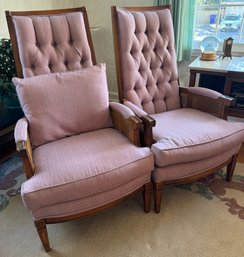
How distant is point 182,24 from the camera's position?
87.0 inches

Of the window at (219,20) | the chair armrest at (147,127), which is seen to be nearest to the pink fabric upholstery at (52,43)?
the chair armrest at (147,127)

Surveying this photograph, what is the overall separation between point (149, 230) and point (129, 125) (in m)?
0.63

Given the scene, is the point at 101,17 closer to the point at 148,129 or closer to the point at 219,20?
the point at 219,20

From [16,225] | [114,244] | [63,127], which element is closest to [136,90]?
[63,127]

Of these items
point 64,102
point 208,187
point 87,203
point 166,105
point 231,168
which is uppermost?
point 64,102

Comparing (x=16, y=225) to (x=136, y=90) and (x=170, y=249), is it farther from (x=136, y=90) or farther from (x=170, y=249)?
(x=136, y=90)

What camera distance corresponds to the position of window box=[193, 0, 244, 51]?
224cm

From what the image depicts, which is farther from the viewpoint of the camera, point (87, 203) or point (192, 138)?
point (192, 138)

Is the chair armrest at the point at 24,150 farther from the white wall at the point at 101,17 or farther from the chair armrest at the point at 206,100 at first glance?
the white wall at the point at 101,17

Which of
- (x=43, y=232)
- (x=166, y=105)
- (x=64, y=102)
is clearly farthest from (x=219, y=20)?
(x=43, y=232)

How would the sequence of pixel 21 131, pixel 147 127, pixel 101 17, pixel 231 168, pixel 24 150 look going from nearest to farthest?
pixel 24 150 < pixel 21 131 < pixel 147 127 < pixel 231 168 < pixel 101 17

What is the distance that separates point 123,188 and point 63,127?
0.53 metres

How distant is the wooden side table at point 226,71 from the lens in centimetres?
178

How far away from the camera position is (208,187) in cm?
172
